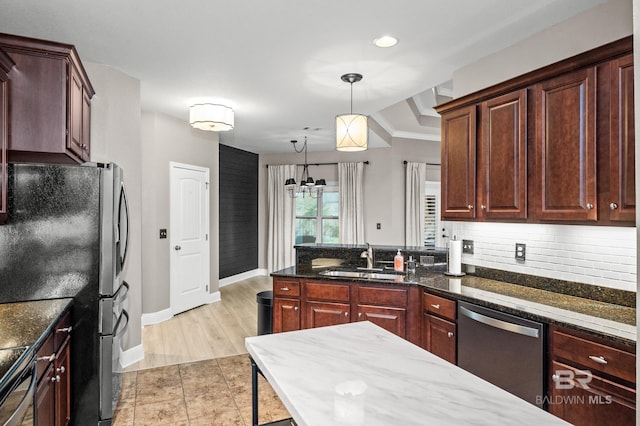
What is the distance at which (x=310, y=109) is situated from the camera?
495cm

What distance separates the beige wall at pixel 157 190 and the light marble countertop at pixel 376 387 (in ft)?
12.5

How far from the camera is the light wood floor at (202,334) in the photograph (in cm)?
397

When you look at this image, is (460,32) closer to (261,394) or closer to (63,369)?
(261,394)

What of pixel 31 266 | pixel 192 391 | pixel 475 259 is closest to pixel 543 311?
pixel 475 259

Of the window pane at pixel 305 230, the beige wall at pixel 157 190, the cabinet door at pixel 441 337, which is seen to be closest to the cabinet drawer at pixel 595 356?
the cabinet door at pixel 441 337

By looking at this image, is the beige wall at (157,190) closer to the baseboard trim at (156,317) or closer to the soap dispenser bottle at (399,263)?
the baseboard trim at (156,317)

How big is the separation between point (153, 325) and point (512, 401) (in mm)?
4729

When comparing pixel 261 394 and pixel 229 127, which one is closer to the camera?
pixel 261 394

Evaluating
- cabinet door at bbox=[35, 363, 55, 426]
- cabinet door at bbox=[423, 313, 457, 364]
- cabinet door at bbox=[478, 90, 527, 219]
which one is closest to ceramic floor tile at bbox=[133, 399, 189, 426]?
cabinet door at bbox=[35, 363, 55, 426]

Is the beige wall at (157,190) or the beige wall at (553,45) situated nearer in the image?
the beige wall at (553,45)

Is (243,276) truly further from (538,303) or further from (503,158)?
(538,303)

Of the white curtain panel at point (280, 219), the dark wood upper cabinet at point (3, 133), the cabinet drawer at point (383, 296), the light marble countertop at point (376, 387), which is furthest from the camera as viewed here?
the white curtain panel at point (280, 219)

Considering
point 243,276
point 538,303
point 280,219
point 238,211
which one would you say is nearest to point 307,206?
point 280,219

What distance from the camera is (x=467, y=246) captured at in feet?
11.1
